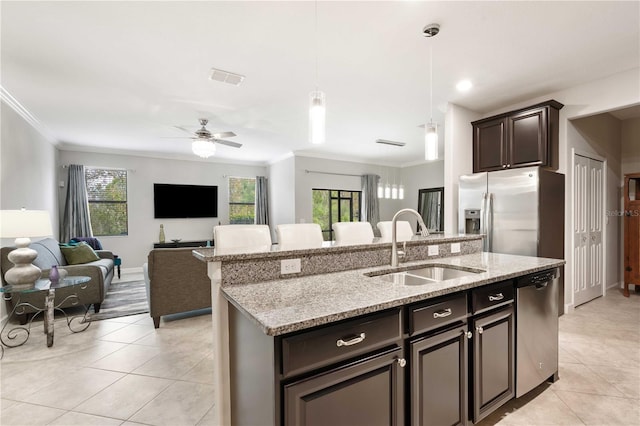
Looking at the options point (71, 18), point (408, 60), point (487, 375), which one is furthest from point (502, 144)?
point (71, 18)

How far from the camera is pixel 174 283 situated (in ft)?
11.5

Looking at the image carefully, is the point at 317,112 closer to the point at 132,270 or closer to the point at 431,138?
the point at 431,138

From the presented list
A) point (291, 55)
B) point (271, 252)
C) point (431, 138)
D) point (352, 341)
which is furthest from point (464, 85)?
point (352, 341)

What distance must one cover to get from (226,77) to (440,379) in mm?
3231

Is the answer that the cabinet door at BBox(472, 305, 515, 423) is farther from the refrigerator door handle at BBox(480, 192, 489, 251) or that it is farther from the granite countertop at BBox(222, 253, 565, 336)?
the refrigerator door handle at BBox(480, 192, 489, 251)

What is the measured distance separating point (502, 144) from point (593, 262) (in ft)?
7.12

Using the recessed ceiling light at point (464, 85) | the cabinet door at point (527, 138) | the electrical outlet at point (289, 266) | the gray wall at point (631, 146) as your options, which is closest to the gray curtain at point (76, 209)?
the electrical outlet at point (289, 266)

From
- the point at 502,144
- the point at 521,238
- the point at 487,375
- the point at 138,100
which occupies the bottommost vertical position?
the point at 487,375

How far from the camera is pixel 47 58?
9.25 feet

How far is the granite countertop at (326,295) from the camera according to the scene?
110cm

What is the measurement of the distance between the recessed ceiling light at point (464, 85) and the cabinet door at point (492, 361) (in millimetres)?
2568

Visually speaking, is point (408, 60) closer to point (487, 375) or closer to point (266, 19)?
point (266, 19)

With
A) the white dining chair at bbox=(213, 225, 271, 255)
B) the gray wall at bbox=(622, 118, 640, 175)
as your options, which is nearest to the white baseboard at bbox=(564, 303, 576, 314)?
the gray wall at bbox=(622, 118, 640, 175)

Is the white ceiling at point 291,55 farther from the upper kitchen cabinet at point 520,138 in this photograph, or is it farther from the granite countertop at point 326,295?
the granite countertop at point 326,295
